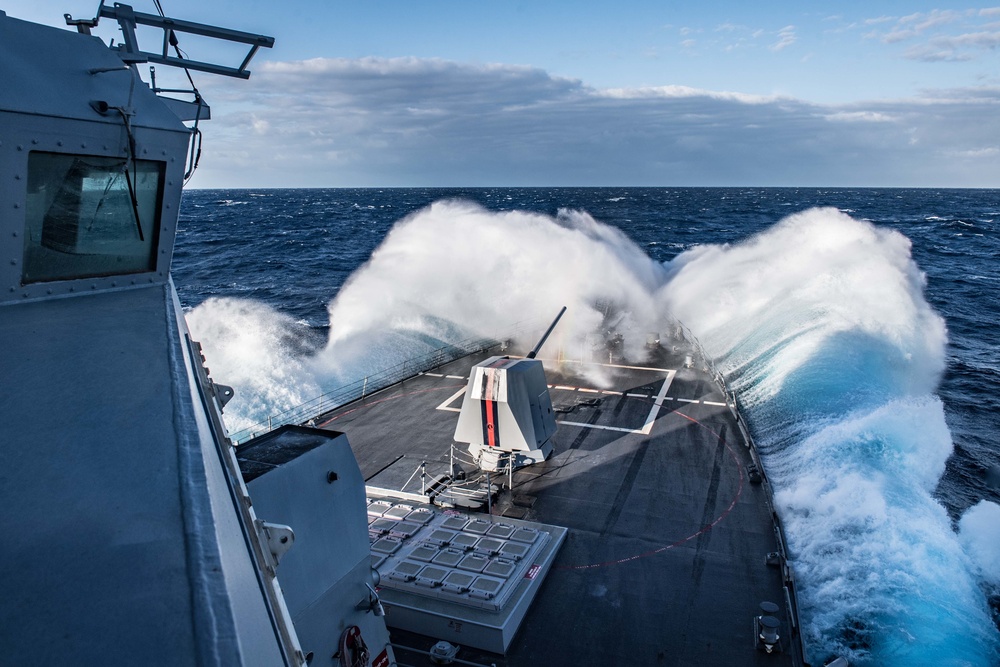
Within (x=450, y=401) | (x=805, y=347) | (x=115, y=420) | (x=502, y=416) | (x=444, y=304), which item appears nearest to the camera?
(x=115, y=420)

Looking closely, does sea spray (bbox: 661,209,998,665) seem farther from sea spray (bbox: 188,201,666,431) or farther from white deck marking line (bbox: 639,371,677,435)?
sea spray (bbox: 188,201,666,431)

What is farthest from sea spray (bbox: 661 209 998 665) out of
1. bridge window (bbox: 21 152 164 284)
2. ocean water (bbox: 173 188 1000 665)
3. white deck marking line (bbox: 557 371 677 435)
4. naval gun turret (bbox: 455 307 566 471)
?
bridge window (bbox: 21 152 164 284)

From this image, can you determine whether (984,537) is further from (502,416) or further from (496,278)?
(496,278)

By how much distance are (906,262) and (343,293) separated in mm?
30547

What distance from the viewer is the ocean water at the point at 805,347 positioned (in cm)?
1345

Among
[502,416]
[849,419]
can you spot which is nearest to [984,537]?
[849,419]

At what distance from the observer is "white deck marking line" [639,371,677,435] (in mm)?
17156

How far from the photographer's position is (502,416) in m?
14.2

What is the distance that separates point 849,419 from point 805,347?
251 inches

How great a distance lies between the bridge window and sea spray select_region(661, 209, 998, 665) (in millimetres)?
11963

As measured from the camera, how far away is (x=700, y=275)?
1471 inches

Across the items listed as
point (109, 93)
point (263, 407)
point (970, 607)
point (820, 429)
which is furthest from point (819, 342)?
point (109, 93)

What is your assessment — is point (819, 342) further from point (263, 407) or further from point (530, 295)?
point (263, 407)

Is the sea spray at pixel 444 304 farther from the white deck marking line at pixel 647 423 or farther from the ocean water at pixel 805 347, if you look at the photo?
the white deck marking line at pixel 647 423
